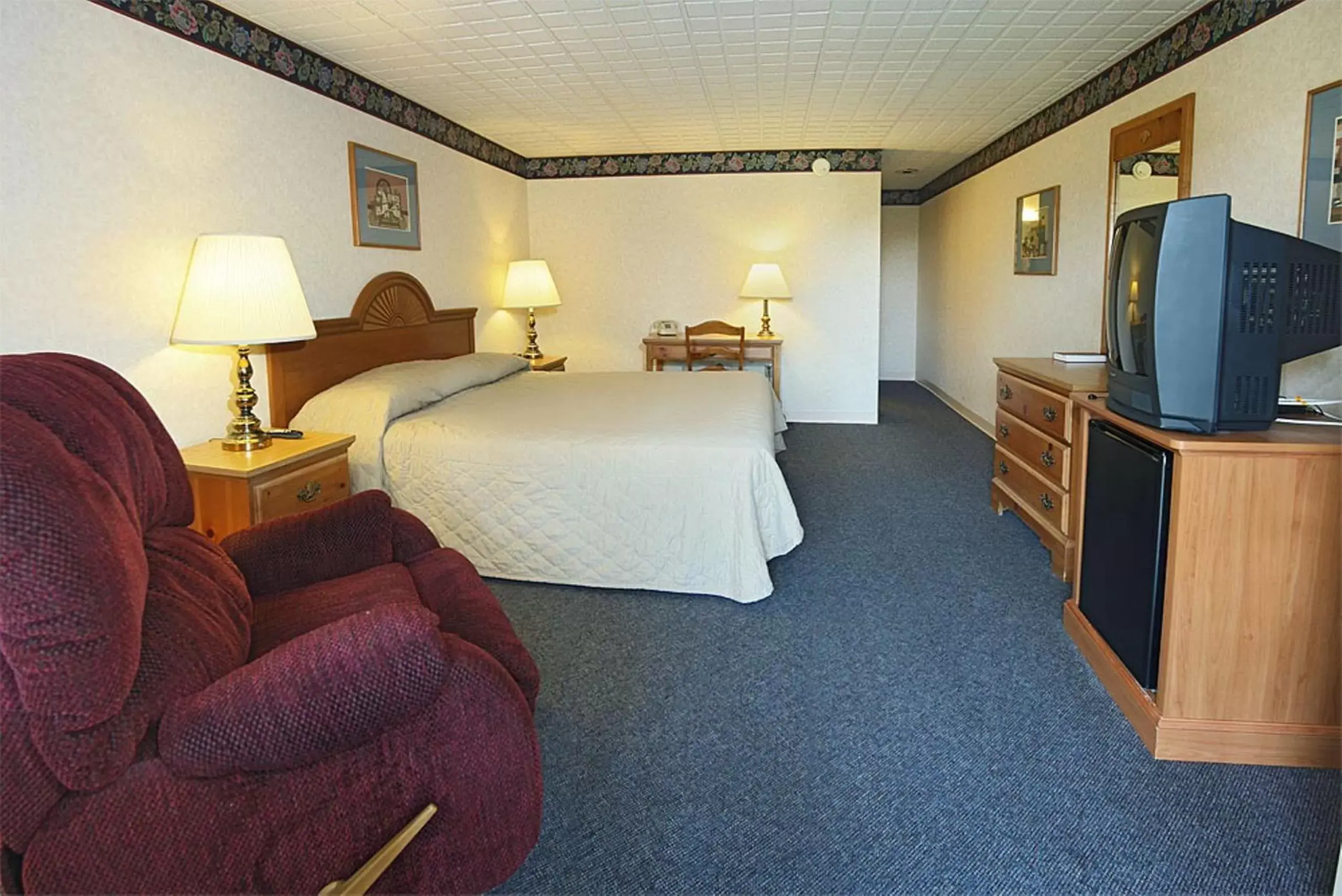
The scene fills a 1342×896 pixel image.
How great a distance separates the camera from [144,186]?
2.61 metres

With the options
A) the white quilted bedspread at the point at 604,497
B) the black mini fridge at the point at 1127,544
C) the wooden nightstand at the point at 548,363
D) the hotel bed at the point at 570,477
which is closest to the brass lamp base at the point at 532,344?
the wooden nightstand at the point at 548,363

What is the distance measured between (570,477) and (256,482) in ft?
3.39

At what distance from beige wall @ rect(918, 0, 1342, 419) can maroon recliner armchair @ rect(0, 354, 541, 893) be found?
2.74m

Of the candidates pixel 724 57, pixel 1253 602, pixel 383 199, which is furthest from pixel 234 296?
pixel 1253 602

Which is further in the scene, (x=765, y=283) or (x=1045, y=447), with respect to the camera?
(x=765, y=283)

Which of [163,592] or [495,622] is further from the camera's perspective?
[495,622]

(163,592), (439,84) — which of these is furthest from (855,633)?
(439,84)

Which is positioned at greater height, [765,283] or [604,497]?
[765,283]

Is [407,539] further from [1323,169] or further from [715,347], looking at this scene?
[715,347]

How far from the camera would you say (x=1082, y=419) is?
265cm

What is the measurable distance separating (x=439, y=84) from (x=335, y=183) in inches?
32.6

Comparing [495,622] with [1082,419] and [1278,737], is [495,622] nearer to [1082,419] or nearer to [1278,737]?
[1278,737]

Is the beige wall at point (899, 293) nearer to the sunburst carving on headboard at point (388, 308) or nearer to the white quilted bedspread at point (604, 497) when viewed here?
the sunburst carving on headboard at point (388, 308)

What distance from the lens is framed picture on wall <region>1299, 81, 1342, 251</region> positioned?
2.38m
